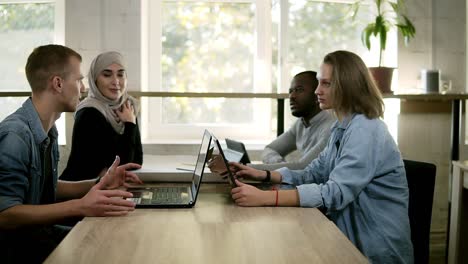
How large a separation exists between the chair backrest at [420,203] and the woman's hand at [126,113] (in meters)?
1.61

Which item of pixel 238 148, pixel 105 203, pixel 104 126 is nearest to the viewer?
pixel 105 203

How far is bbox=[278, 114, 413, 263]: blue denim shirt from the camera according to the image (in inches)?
68.2

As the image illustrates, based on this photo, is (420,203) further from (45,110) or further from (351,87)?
(45,110)

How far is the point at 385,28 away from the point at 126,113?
5.95 feet

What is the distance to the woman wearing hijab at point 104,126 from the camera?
109 inches

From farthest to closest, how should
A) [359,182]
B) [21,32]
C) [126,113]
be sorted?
[21,32] < [126,113] < [359,182]

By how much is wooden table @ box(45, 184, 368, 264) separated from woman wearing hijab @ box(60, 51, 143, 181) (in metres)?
1.28

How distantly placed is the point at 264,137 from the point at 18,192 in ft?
9.11

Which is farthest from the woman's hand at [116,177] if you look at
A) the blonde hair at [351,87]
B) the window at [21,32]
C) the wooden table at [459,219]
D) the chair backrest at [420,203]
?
the window at [21,32]

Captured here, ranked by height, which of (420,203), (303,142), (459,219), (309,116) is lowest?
(459,219)

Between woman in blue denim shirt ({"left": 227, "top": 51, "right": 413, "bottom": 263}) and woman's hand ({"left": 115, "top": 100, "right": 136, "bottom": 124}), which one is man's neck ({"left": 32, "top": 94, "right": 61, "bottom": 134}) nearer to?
woman in blue denim shirt ({"left": 227, "top": 51, "right": 413, "bottom": 263})

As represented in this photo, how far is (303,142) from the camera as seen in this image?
10.4 feet

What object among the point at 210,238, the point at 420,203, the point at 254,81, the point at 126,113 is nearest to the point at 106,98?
the point at 126,113

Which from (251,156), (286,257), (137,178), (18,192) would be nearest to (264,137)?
(251,156)
